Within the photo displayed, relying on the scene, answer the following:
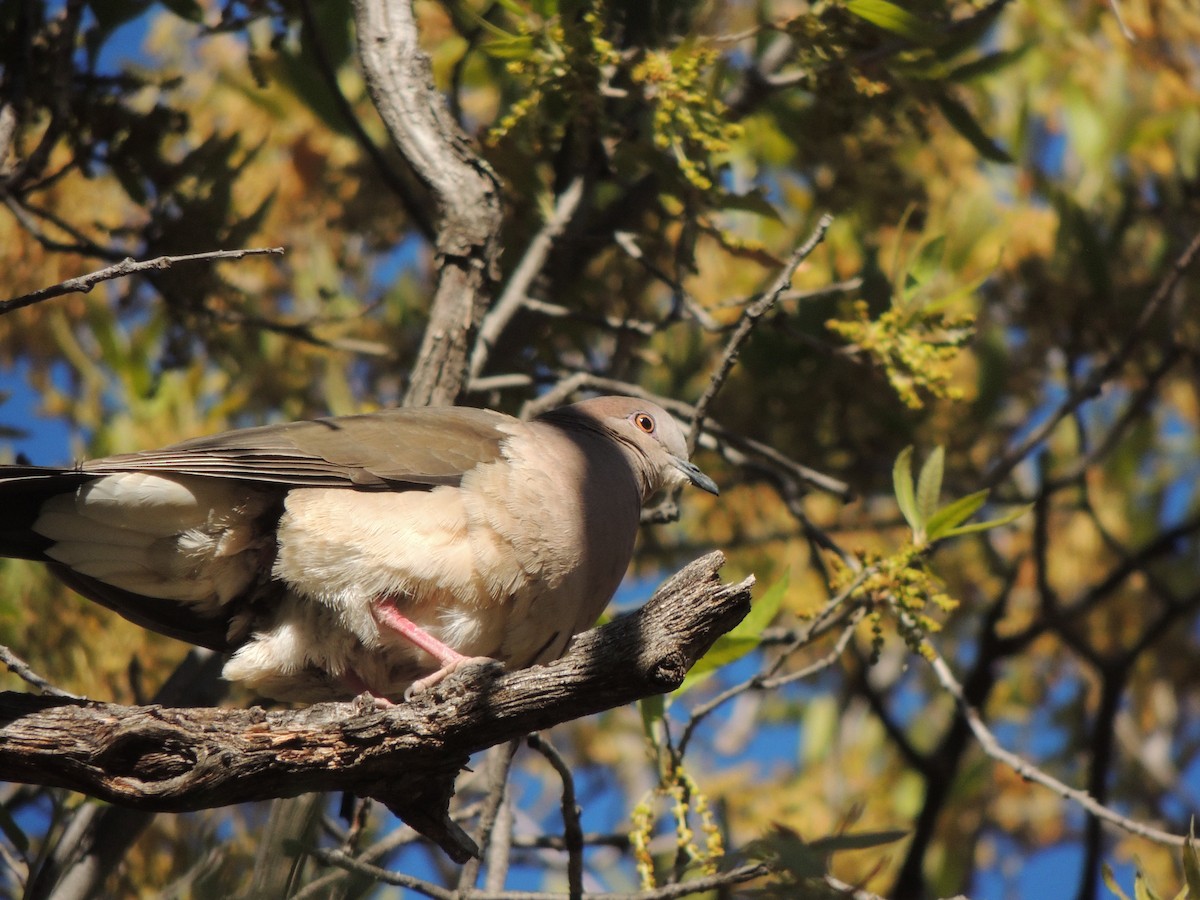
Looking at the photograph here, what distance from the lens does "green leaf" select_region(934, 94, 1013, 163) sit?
18.4 feet

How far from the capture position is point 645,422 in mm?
5438

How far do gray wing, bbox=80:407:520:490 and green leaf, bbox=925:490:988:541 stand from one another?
153cm

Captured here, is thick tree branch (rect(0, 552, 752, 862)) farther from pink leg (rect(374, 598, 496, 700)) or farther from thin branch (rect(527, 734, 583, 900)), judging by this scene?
thin branch (rect(527, 734, 583, 900))

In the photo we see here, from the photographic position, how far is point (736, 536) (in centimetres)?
722

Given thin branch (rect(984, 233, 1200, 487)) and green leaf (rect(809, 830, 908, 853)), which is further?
thin branch (rect(984, 233, 1200, 487))

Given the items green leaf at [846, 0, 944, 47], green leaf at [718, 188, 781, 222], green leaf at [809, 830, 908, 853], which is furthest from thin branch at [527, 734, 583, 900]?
green leaf at [846, 0, 944, 47]

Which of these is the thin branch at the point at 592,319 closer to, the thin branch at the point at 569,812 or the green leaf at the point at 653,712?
the green leaf at the point at 653,712

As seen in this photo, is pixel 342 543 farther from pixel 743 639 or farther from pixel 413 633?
pixel 743 639

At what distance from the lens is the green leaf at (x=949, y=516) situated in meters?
4.40

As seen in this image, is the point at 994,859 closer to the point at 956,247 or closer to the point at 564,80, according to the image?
the point at 956,247

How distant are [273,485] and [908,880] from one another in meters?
4.44

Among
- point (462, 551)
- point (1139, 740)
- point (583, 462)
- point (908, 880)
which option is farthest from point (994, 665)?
point (462, 551)

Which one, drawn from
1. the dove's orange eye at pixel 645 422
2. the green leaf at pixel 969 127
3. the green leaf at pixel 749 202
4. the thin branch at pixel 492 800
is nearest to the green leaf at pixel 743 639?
the thin branch at pixel 492 800

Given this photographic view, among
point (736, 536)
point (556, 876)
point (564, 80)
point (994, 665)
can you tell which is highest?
point (564, 80)
